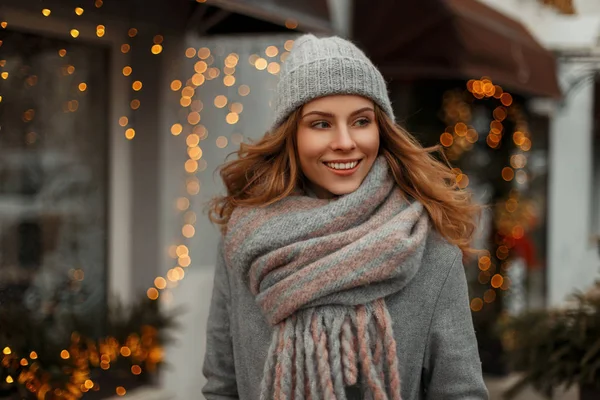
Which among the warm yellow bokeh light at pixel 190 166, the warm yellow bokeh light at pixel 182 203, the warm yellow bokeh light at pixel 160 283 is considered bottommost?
the warm yellow bokeh light at pixel 160 283

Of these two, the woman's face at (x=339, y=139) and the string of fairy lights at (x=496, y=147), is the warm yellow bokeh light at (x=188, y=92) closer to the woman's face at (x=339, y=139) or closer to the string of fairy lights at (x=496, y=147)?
the woman's face at (x=339, y=139)

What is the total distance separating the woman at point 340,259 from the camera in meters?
2.01

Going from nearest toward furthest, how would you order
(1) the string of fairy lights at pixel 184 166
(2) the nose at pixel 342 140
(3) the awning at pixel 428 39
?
(2) the nose at pixel 342 140 → (1) the string of fairy lights at pixel 184 166 → (3) the awning at pixel 428 39

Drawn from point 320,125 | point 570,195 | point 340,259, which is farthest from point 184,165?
point 570,195

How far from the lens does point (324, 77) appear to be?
212 centimetres

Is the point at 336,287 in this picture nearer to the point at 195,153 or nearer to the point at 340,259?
the point at 340,259

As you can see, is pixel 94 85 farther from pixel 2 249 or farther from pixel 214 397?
pixel 214 397

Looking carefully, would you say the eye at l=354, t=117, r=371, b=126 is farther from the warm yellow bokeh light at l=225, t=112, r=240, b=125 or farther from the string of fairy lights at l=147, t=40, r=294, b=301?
the warm yellow bokeh light at l=225, t=112, r=240, b=125

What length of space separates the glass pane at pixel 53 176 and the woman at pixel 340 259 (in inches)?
71.0

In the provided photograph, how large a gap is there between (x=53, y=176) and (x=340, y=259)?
259cm

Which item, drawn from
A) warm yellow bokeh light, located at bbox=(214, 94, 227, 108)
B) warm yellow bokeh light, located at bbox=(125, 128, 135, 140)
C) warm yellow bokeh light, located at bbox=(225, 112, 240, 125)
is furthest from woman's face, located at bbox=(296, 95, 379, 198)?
warm yellow bokeh light, located at bbox=(225, 112, 240, 125)

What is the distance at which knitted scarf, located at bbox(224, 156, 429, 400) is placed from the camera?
78.4 inches

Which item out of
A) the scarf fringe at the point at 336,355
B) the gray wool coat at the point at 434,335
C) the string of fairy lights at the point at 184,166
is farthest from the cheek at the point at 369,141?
the string of fairy lights at the point at 184,166

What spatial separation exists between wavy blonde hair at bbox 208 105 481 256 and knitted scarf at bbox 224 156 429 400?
0.06 metres
